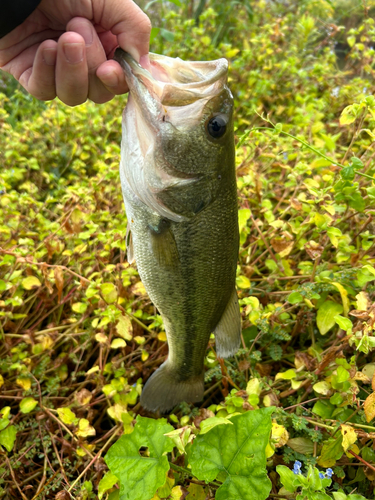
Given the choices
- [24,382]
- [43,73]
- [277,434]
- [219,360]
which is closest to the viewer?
[277,434]

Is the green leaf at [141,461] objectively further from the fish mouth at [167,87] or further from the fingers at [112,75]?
the fingers at [112,75]

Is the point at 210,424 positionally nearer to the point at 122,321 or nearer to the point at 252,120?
the point at 122,321

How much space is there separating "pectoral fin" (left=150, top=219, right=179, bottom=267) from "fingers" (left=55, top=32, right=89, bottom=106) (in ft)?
2.28

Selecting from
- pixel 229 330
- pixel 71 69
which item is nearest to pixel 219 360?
pixel 229 330

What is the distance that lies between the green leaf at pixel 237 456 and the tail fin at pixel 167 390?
0.47m

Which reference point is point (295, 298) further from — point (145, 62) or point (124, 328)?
point (145, 62)

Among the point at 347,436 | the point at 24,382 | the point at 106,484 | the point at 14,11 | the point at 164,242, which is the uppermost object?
the point at 14,11

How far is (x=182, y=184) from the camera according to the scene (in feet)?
4.69

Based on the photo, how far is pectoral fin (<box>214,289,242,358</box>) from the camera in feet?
5.38

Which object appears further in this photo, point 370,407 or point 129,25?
point 129,25

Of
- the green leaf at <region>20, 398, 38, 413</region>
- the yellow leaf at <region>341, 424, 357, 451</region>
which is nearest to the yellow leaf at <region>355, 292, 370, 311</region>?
the yellow leaf at <region>341, 424, 357, 451</region>

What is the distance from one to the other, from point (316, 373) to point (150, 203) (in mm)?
1057

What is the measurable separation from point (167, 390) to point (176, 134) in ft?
4.01

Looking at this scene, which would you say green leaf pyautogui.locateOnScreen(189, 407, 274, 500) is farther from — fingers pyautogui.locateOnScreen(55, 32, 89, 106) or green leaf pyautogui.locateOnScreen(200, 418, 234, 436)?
fingers pyautogui.locateOnScreen(55, 32, 89, 106)
